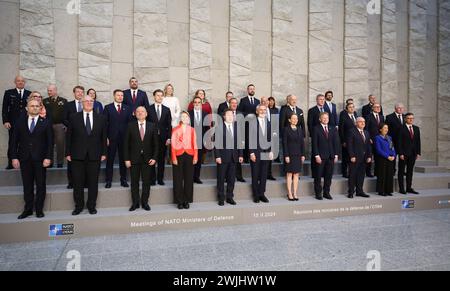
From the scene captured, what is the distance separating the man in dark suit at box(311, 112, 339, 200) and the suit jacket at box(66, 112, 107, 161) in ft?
13.7

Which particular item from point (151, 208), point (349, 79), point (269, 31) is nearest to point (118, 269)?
point (151, 208)

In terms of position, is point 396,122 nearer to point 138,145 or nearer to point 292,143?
point 292,143

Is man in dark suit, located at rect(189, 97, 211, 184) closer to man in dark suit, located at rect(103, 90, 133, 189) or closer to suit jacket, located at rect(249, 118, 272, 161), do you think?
suit jacket, located at rect(249, 118, 272, 161)

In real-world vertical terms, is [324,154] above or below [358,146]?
below

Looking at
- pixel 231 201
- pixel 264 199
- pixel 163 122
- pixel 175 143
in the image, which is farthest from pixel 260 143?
pixel 163 122

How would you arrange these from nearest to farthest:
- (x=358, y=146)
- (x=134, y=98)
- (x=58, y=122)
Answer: (x=58, y=122) → (x=134, y=98) → (x=358, y=146)

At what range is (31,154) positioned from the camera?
14.5 feet

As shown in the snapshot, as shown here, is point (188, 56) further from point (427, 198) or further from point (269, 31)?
point (427, 198)

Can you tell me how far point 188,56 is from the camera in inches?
319

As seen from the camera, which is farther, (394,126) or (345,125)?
(394,126)

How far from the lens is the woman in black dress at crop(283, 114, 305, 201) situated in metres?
5.85

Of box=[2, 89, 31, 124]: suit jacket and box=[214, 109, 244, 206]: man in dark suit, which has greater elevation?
box=[2, 89, 31, 124]: suit jacket

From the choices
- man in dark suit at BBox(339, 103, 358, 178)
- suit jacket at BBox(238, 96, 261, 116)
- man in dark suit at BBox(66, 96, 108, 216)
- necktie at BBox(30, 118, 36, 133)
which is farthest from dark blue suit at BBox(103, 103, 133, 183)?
man in dark suit at BBox(339, 103, 358, 178)

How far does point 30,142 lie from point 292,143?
4.57 metres
